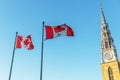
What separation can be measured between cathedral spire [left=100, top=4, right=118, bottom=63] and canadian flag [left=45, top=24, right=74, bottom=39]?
53.3 meters

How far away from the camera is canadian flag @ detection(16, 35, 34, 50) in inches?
997

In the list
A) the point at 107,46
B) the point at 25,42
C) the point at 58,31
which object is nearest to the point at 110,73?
the point at 107,46

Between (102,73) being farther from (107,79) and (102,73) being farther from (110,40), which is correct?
(110,40)

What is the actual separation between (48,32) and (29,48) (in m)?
3.45

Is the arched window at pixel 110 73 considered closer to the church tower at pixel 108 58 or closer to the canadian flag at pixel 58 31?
the church tower at pixel 108 58

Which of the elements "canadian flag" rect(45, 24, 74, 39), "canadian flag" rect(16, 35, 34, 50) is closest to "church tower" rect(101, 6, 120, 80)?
"canadian flag" rect(16, 35, 34, 50)

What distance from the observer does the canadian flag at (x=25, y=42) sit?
83.1 ft

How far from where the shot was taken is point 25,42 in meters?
26.0

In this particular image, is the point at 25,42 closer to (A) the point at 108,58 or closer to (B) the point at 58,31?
(B) the point at 58,31

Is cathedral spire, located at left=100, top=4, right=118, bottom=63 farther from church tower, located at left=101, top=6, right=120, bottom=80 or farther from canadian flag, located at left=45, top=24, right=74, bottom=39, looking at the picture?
canadian flag, located at left=45, top=24, right=74, bottom=39

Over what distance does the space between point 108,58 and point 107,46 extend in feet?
16.2

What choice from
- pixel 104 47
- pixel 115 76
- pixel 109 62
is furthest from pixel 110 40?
pixel 115 76

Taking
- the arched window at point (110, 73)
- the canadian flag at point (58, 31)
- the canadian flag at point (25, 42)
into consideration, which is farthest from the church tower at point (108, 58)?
the canadian flag at point (58, 31)

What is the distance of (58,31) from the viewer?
75.9 feet
